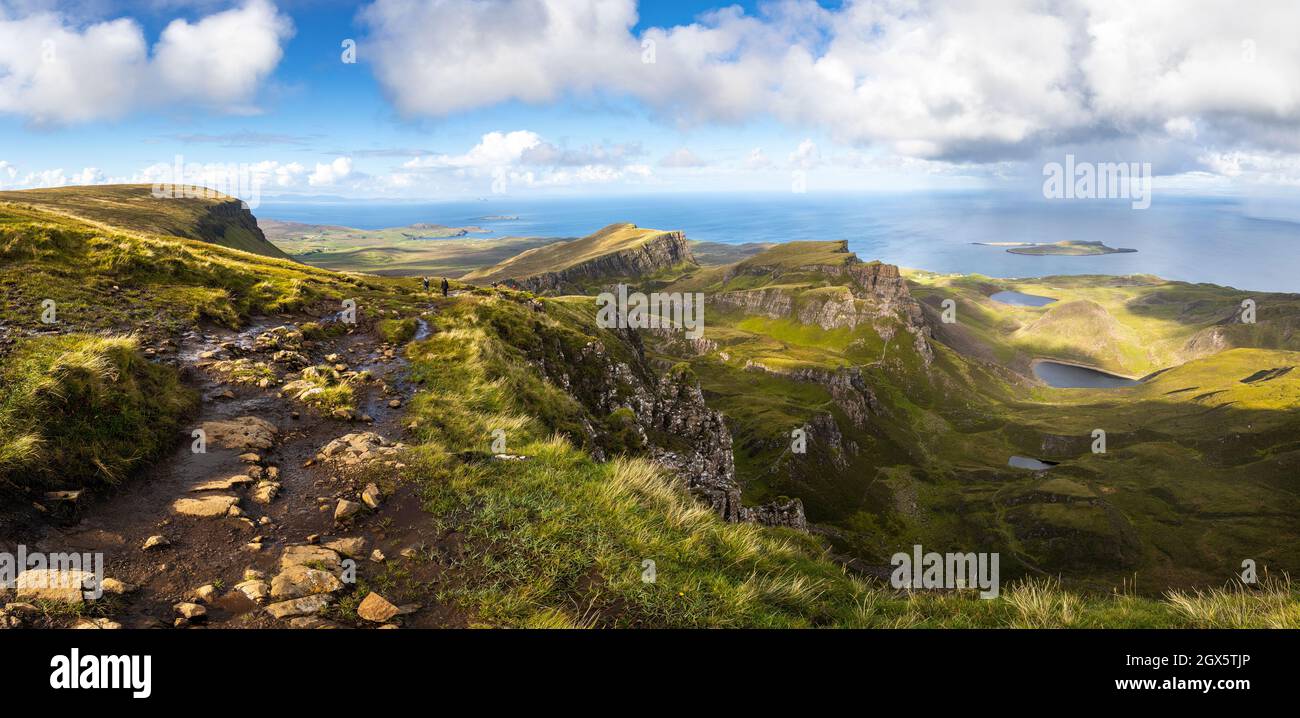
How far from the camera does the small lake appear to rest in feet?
607

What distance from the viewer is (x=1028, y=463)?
620 feet

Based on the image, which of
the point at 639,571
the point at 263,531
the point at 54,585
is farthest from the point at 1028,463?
the point at 54,585

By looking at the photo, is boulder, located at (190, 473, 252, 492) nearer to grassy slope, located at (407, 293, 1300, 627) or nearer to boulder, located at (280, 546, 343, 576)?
boulder, located at (280, 546, 343, 576)

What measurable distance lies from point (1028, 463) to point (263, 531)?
23407 centimetres

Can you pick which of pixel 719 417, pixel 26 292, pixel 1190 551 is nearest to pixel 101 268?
pixel 26 292

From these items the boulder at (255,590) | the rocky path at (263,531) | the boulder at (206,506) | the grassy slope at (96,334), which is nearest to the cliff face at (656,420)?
the rocky path at (263,531)

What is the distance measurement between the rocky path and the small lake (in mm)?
220954

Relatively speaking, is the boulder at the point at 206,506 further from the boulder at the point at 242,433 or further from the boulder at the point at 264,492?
the boulder at the point at 242,433

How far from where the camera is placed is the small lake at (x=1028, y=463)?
7286 inches

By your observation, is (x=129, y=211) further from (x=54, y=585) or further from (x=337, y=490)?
(x=54, y=585)

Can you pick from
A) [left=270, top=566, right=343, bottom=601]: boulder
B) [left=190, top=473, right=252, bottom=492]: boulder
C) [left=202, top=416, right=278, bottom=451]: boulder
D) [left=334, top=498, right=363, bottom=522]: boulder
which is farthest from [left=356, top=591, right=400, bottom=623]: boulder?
[left=202, top=416, right=278, bottom=451]: boulder
